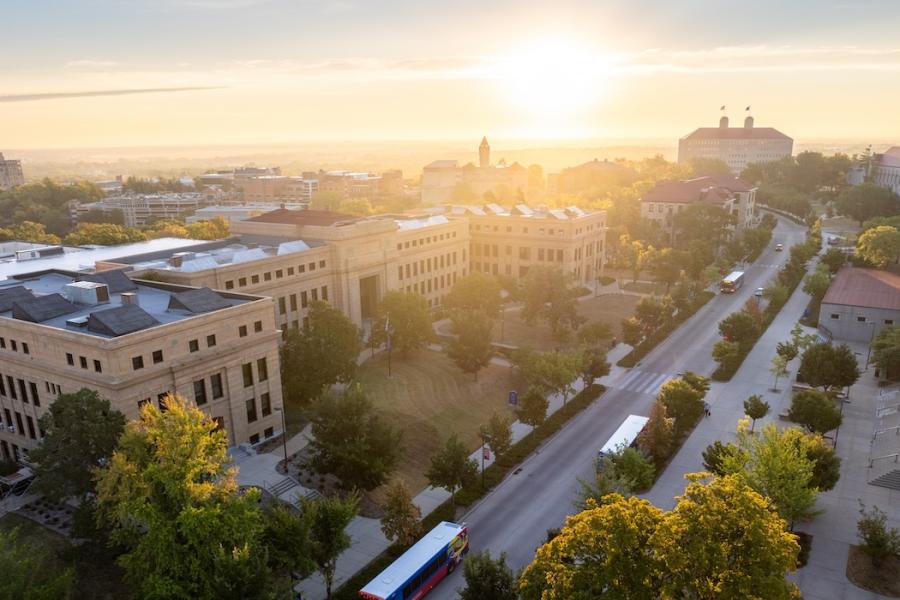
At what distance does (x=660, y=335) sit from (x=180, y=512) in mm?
65311

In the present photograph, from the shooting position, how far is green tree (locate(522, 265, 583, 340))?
7894 centimetres

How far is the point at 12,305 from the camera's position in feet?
168

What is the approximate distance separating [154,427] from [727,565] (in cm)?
2759

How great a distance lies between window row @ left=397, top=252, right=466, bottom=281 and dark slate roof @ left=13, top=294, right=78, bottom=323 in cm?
4594

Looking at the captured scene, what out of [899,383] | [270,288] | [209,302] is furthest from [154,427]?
[899,383]

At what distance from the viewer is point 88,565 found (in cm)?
3659

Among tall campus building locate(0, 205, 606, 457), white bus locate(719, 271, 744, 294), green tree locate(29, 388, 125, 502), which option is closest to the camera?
green tree locate(29, 388, 125, 502)

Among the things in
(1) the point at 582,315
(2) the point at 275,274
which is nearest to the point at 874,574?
(1) the point at 582,315

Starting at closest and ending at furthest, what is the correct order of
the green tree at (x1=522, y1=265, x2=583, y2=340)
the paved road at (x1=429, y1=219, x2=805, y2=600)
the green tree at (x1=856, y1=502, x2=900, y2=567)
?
the green tree at (x1=856, y1=502, x2=900, y2=567)
the paved road at (x1=429, y1=219, x2=805, y2=600)
the green tree at (x1=522, y1=265, x2=583, y2=340)

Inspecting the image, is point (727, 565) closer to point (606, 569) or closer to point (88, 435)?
point (606, 569)

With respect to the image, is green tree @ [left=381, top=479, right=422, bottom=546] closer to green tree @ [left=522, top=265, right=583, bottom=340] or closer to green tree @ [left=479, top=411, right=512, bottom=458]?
green tree @ [left=479, top=411, right=512, bottom=458]

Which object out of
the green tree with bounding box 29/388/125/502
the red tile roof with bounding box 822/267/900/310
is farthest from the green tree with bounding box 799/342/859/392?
the green tree with bounding box 29/388/125/502

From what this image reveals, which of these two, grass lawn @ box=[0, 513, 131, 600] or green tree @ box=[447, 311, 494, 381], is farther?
green tree @ box=[447, 311, 494, 381]

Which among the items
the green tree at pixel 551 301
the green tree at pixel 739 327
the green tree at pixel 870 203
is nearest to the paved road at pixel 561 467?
the green tree at pixel 739 327
